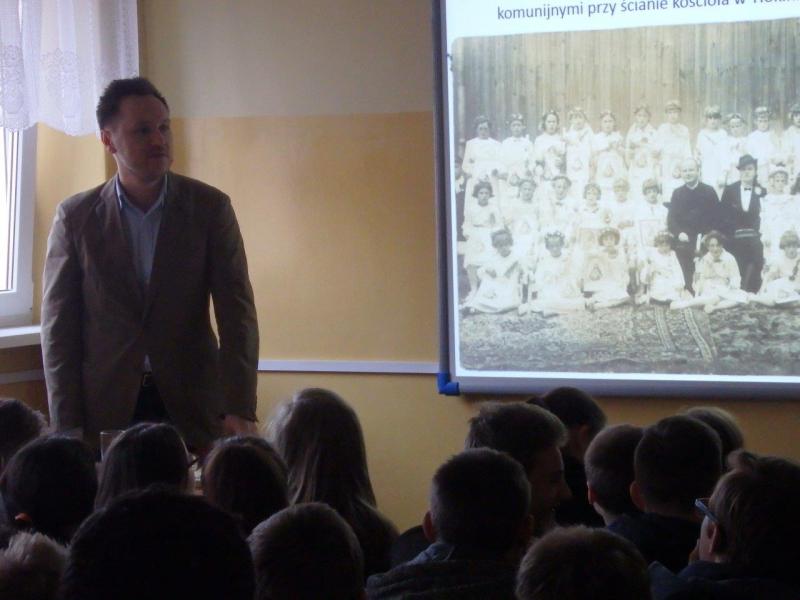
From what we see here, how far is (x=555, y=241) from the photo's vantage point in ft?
13.2

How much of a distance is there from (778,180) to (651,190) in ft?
1.39

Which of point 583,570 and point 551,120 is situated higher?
point 551,120

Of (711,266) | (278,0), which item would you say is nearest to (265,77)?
(278,0)

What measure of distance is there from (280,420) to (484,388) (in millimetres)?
1731

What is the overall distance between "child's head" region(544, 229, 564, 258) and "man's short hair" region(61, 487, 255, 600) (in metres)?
3.20

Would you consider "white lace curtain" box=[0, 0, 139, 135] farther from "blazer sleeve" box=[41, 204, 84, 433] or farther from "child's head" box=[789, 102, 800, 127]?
"child's head" box=[789, 102, 800, 127]

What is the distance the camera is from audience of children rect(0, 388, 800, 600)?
0.89 m

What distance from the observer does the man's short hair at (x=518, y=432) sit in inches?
91.0

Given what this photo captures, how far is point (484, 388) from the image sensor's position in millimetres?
4105

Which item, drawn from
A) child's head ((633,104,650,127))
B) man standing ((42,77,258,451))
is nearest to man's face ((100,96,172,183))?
man standing ((42,77,258,451))

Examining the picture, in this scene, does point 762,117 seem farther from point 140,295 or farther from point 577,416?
point 140,295

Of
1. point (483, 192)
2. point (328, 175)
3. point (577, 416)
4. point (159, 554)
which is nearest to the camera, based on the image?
point (159, 554)

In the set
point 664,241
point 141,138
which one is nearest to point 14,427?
point 141,138

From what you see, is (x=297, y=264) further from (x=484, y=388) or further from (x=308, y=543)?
(x=308, y=543)
